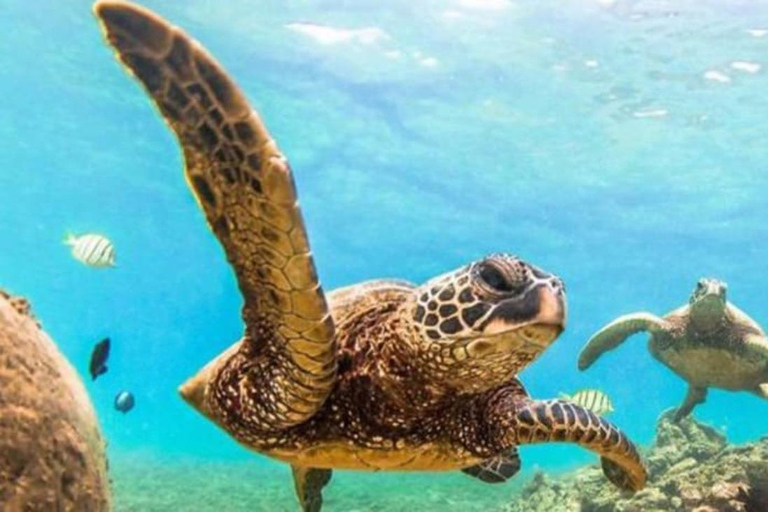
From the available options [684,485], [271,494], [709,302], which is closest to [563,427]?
[684,485]

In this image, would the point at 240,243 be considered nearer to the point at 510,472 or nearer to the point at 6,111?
the point at 510,472

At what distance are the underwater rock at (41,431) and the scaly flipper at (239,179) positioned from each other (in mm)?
879

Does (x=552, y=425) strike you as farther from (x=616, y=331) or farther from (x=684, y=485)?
(x=616, y=331)

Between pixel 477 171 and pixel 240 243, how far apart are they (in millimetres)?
25734

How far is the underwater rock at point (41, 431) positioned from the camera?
2611 mm

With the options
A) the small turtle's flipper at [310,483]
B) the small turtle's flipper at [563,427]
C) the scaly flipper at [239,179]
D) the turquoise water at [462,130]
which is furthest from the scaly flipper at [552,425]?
the turquoise water at [462,130]

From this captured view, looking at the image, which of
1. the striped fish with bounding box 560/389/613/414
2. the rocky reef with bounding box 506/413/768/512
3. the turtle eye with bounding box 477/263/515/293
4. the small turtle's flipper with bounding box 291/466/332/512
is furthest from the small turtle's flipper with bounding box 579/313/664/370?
the turtle eye with bounding box 477/263/515/293

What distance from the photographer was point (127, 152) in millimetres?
35750

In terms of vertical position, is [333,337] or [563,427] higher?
[333,337]

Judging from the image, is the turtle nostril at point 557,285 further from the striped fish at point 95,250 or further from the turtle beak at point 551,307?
the striped fish at point 95,250

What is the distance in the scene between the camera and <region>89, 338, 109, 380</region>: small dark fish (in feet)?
23.9

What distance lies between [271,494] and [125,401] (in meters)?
5.24

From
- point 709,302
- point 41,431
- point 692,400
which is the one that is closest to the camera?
point 41,431

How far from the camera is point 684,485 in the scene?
675 cm
